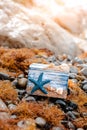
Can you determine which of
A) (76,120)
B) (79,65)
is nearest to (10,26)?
(79,65)

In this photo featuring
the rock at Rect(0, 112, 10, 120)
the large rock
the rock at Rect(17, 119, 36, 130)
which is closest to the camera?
the rock at Rect(17, 119, 36, 130)

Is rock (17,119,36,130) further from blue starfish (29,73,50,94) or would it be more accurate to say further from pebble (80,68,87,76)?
pebble (80,68,87,76)

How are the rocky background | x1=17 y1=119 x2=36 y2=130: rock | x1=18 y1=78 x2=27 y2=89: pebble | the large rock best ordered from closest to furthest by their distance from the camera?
x1=17 y1=119 x2=36 y2=130: rock, the rocky background, x1=18 y1=78 x2=27 y2=89: pebble, the large rock

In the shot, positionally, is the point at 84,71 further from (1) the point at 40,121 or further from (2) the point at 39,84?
(1) the point at 40,121

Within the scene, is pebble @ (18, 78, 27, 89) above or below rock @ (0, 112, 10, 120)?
below

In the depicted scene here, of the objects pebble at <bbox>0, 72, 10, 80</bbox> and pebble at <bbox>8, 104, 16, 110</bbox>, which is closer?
pebble at <bbox>8, 104, 16, 110</bbox>

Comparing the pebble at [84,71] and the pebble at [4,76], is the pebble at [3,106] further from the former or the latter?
the pebble at [84,71]

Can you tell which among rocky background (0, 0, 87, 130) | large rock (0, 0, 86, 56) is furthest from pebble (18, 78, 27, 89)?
large rock (0, 0, 86, 56)


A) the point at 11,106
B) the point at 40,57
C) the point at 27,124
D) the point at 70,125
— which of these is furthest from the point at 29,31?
the point at 27,124
